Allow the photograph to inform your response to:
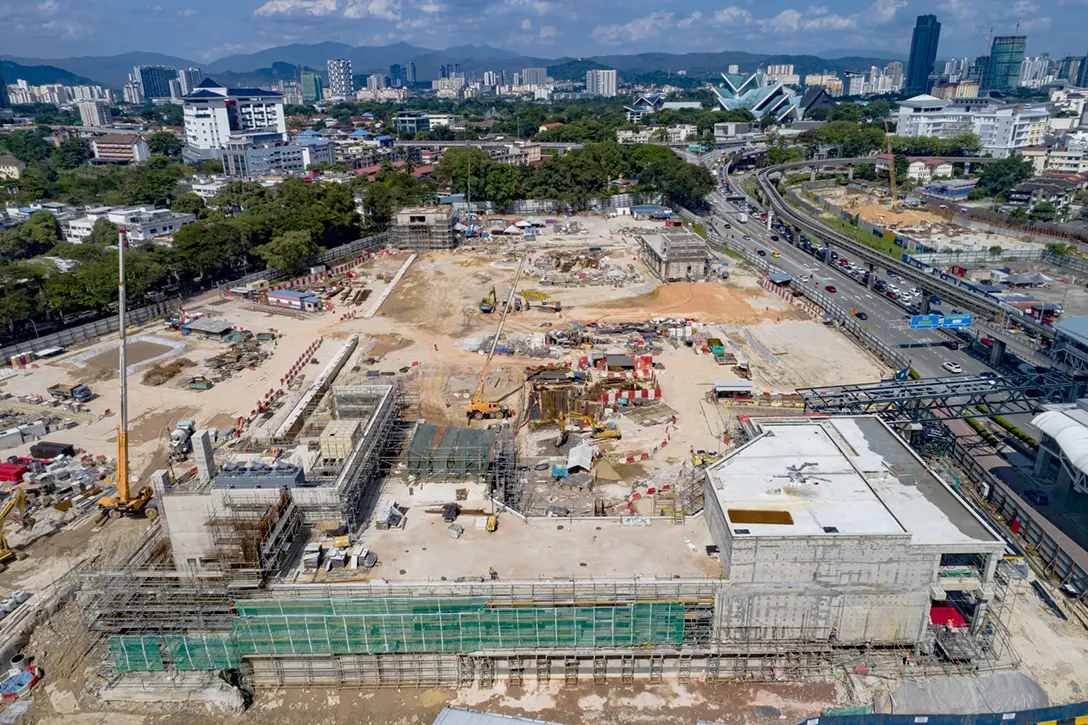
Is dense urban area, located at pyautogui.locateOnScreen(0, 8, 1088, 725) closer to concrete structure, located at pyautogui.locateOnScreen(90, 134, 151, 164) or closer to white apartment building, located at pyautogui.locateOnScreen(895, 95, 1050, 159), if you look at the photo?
white apartment building, located at pyautogui.locateOnScreen(895, 95, 1050, 159)

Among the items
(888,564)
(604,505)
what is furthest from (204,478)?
(888,564)

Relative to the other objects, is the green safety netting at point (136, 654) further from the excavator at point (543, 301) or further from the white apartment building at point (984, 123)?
the white apartment building at point (984, 123)

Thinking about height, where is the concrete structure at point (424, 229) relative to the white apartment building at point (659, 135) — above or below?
below

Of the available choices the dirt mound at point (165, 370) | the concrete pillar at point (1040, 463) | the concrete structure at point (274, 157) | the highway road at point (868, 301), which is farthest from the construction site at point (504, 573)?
the concrete structure at point (274, 157)

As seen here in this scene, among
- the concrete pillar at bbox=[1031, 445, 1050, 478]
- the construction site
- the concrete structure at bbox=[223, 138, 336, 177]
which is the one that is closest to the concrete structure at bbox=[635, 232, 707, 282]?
the construction site

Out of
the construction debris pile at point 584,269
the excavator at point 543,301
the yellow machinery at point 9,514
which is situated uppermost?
the construction debris pile at point 584,269

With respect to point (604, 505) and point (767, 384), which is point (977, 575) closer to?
point (604, 505)
